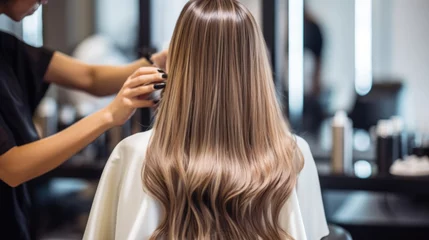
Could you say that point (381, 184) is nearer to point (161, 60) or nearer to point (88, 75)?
point (161, 60)

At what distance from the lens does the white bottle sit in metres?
2.34

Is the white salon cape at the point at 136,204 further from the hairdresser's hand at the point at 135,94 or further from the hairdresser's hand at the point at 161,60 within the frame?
Answer: the hairdresser's hand at the point at 161,60

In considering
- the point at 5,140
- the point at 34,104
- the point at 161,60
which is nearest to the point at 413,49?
the point at 161,60

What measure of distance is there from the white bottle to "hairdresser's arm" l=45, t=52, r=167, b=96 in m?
0.98

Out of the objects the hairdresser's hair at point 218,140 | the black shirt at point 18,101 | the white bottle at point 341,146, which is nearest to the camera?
the hairdresser's hair at point 218,140

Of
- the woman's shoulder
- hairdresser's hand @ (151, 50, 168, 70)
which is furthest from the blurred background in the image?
the woman's shoulder

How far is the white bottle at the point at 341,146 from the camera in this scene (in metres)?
2.34

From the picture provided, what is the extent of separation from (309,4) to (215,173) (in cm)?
192

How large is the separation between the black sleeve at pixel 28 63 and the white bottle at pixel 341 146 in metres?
1.21

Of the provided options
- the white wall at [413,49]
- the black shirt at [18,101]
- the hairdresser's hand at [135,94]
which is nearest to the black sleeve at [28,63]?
the black shirt at [18,101]

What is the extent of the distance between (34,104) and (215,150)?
771mm

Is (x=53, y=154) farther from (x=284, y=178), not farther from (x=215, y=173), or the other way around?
(x=284, y=178)

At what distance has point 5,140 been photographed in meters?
1.42

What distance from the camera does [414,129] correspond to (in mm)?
2760
